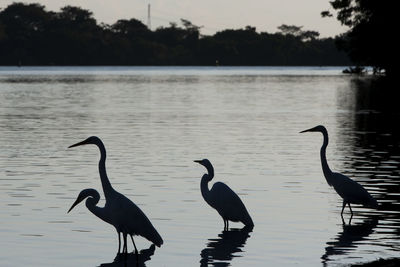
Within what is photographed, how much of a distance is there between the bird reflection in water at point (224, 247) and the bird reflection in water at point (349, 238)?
1209 mm

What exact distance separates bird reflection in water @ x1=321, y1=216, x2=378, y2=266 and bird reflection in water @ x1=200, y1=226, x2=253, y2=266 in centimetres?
121

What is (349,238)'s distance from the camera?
45.1 ft

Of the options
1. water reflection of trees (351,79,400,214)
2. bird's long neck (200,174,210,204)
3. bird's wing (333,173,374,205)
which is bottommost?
water reflection of trees (351,79,400,214)

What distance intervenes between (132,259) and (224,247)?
55.7 inches

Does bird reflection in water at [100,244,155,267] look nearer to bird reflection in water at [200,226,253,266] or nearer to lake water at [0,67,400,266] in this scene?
lake water at [0,67,400,266]

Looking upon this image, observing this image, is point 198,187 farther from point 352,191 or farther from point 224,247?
point 224,247

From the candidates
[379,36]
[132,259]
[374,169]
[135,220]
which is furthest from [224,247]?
[379,36]

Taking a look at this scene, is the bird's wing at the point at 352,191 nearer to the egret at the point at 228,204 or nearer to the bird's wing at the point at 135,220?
the egret at the point at 228,204

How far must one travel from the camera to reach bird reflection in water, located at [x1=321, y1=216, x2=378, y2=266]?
12.7m

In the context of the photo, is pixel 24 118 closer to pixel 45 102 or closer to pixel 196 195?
pixel 45 102

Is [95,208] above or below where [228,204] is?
above

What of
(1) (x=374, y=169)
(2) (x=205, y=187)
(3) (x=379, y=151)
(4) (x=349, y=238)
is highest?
(2) (x=205, y=187)

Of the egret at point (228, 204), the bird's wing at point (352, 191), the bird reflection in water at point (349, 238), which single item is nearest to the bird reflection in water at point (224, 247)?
the egret at point (228, 204)

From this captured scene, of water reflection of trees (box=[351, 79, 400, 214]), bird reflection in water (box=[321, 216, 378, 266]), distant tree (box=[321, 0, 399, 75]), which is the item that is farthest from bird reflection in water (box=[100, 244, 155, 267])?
distant tree (box=[321, 0, 399, 75])
